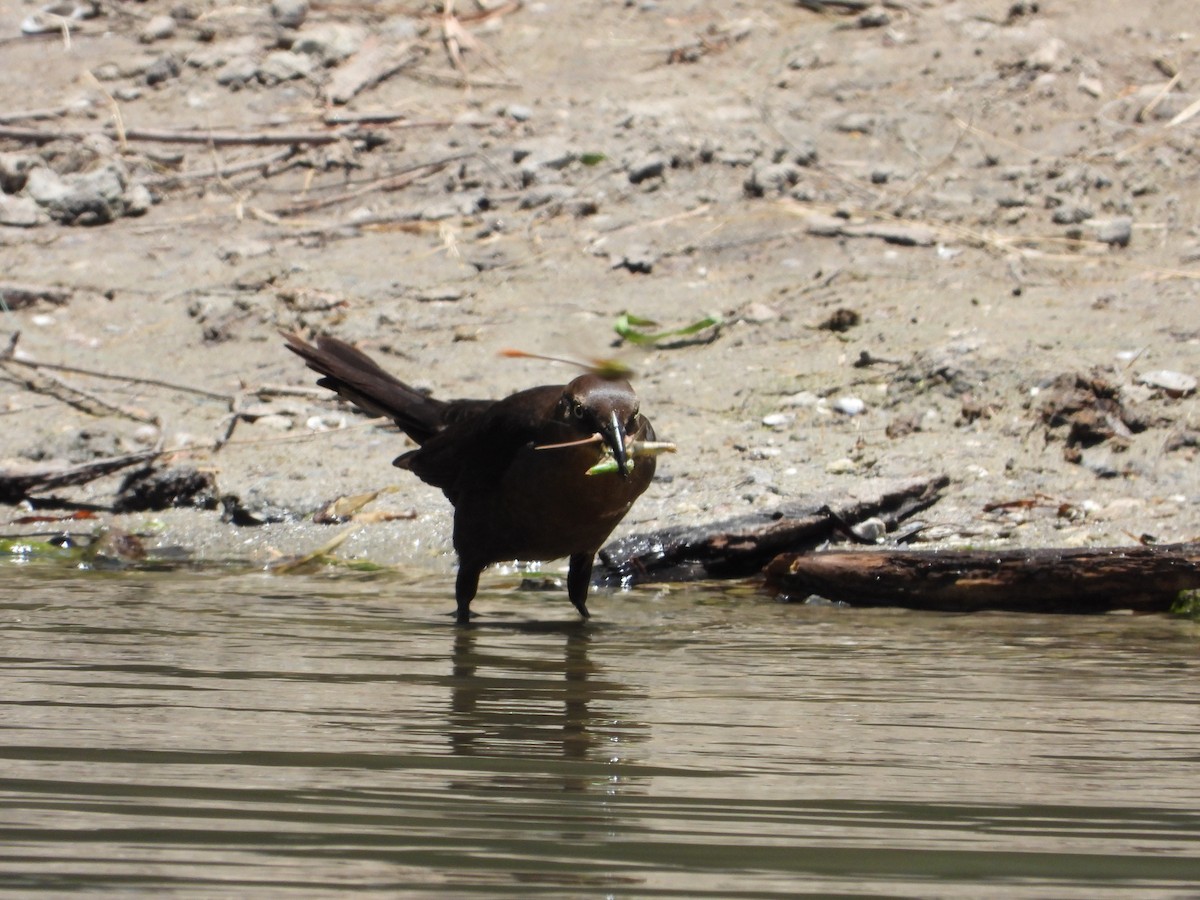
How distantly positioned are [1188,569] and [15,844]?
3735 millimetres

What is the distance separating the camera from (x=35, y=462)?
24.5 feet

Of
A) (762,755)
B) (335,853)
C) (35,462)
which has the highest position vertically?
(335,853)

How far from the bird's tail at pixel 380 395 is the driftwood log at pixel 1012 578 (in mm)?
1519

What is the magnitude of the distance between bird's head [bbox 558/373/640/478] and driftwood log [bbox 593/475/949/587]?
1194 millimetres

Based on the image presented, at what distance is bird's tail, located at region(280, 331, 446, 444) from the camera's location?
6.11 m

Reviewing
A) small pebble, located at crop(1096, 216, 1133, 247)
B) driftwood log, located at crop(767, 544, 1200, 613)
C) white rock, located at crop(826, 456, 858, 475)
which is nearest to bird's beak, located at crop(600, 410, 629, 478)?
driftwood log, located at crop(767, 544, 1200, 613)

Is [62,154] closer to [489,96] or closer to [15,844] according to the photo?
[489,96]

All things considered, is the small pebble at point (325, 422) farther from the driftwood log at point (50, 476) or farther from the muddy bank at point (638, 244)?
the driftwood log at point (50, 476)

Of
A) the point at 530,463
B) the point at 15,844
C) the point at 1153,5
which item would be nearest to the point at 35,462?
the point at 530,463

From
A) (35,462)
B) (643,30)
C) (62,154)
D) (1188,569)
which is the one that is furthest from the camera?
(643,30)

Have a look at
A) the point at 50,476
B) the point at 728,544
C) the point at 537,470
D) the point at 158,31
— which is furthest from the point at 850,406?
the point at 158,31

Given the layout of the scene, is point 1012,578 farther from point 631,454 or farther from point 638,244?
point 638,244

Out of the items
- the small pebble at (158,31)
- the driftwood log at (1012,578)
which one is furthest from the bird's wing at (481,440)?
the small pebble at (158,31)

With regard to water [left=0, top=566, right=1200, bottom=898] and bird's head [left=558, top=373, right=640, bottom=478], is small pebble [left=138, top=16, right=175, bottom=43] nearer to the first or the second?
water [left=0, top=566, right=1200, bottom=898]
